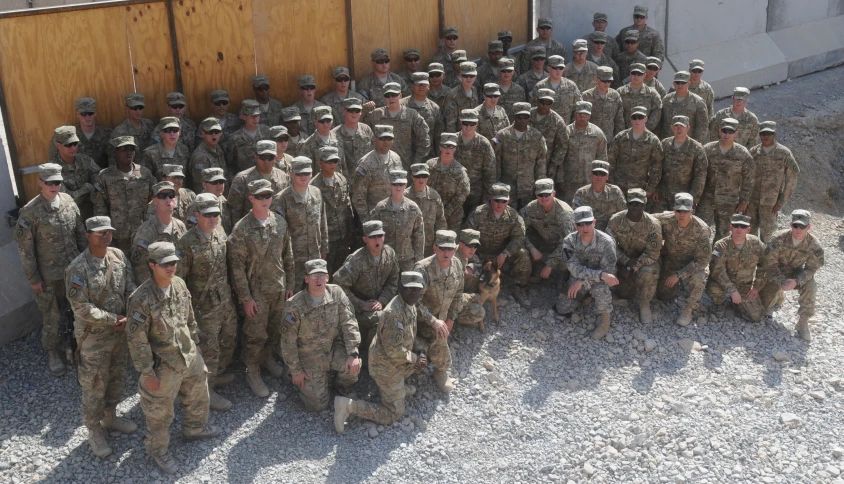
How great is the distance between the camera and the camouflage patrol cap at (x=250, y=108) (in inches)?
410

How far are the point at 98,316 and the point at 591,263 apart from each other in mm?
5178

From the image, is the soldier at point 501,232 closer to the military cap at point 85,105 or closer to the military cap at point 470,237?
the military cap at point 470,237

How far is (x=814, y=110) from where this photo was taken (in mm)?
15766

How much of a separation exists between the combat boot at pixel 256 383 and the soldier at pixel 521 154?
405cm

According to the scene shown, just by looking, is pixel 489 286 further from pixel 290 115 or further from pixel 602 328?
pixel 290 115

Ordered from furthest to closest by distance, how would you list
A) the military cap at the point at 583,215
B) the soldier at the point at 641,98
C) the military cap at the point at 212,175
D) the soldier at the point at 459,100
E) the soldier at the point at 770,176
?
the soldier at the point at 641,98
the soldier at the point at 459,100
the soldier at the point at 770,176
the military cap at the point at 583,215
the military cap at the point at 212,175

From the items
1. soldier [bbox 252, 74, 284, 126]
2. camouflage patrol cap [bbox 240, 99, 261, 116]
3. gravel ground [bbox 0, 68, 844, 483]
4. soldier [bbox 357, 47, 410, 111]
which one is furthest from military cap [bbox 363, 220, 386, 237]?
soldier [bbox 357, 47, 410, 111]

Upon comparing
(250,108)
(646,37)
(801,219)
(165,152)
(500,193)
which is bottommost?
(801,219)

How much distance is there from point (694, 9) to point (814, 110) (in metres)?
2.87

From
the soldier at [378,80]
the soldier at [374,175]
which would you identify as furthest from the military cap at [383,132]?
the soldier at [378,80]

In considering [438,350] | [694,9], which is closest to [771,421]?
[438,350]

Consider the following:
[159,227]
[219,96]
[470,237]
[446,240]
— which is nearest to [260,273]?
[159,227]

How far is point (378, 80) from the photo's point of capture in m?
12.0

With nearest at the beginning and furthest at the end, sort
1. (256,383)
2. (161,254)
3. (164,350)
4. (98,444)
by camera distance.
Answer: (161,254)
(164,350)
(98,444)
(256,383)
